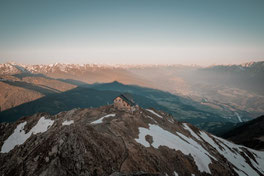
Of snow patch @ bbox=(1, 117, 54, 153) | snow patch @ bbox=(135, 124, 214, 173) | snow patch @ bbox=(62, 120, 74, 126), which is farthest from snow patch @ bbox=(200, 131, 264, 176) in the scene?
snow patch @ bbox=(1, 117, 54, 153)

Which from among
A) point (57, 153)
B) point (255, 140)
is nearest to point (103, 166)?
point (57, 153)

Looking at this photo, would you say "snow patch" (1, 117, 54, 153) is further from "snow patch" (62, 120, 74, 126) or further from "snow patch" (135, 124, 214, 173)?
"snow patch" (135, 124, 214, 173)

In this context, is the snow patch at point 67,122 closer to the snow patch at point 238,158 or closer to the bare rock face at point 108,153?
the bare rock face at point 108,153

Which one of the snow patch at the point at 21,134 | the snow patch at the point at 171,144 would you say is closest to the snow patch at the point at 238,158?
the snow patch at the point at 171,144

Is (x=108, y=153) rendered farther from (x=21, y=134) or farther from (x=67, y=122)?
(x=21, y=134)

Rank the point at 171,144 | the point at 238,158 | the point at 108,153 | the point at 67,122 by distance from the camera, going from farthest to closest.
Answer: the point at 238,158
the point at 67,122
the point at 171,144
the point at 108,153

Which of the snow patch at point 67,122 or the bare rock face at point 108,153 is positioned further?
the snow patch at point 67,122

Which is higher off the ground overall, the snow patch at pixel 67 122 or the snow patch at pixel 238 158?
the snow patch at pixel 67 122

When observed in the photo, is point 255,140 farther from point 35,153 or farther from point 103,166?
point 35,153

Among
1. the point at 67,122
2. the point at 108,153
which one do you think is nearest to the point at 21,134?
the point at 67,122

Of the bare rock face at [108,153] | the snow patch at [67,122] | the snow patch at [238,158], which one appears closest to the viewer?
the bare rock face at [108,153]
